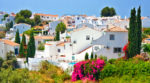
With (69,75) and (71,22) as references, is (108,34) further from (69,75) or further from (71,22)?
(71,22)

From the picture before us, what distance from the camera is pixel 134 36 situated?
88.5 feet

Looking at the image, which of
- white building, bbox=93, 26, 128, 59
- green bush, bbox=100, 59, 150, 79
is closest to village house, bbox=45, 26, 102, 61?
white building, bbox=93, 26, 128, 59

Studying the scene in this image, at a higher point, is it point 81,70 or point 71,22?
point 71,22

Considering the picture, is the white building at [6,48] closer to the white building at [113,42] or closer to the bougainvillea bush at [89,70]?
the white building at [113,42]

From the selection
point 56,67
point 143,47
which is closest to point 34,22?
point 56,67

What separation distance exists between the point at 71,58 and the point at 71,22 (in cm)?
5726

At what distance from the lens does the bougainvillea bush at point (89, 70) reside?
2421cm

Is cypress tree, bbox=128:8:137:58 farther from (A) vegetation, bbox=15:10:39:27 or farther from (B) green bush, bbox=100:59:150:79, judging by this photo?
(A) vegetation, bbox=15:10:39:27

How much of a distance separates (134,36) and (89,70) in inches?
259

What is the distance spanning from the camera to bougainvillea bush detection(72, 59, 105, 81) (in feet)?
79.4

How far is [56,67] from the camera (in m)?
33.8

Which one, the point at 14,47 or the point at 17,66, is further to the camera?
the point at 14,47

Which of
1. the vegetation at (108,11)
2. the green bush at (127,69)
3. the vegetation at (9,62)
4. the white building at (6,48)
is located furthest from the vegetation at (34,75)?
the vegetation at (108,11)

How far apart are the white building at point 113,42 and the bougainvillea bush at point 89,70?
5951 millimetres
